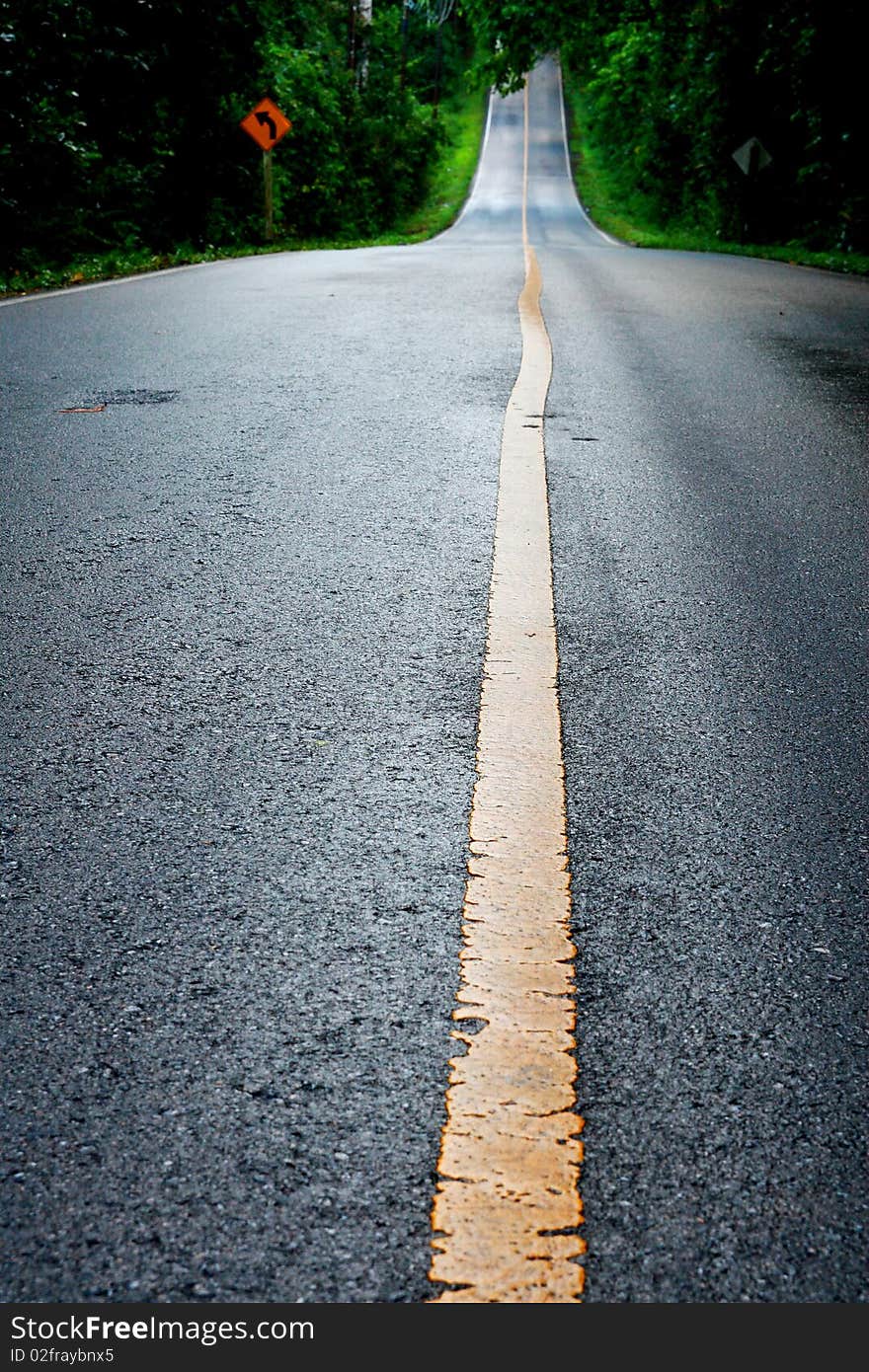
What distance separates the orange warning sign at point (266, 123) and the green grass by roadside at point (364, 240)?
1751 mm

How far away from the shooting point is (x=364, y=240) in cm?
2902

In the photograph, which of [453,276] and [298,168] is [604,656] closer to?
Answer: [453,276]

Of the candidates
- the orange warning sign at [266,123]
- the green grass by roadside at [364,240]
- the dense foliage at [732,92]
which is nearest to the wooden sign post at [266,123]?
the orange warning sign at [266,123]

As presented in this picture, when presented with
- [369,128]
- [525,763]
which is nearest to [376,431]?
[525,763]

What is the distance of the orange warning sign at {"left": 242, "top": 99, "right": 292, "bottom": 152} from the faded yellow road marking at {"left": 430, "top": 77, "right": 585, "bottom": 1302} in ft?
65.6

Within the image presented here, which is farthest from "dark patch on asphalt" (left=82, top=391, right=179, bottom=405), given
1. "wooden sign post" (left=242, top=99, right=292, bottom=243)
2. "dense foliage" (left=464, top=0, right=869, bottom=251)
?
"dense foliage" (left=464, top=0, right=869, bottom=251)

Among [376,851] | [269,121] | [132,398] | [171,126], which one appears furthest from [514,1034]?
[269,121]

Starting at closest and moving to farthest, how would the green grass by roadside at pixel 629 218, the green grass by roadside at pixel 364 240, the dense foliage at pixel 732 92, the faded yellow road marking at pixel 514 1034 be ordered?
1. the faded yellow road marking at pixel 514 1034
2. the green grass by roadside at pixel 364 240
3. the green grass by roadside at pixel 629 218
4. the dense foliage at pixel 732 92

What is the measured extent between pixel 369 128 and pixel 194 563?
3489cm

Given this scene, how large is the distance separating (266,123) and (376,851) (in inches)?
825

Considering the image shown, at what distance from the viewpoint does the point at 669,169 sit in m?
38.7

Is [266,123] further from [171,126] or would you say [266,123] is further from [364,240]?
[364,240]

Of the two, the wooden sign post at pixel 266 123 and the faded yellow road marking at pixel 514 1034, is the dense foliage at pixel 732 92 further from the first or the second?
the faded yellow road marking at pixel 514 1034

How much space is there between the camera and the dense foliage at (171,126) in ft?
46.6
